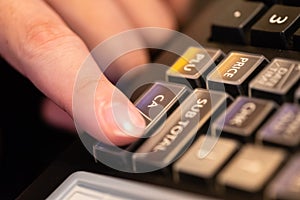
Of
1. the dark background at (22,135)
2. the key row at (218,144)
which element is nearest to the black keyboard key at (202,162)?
the key row at (218,144)

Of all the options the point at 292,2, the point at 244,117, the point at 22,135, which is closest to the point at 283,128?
the point at 244,117

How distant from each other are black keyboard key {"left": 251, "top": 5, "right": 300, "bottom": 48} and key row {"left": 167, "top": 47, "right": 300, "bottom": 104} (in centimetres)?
2

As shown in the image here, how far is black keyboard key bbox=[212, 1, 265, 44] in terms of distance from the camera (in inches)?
15.6

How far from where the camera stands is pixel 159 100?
1.17 feet

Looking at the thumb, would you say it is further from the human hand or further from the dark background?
the dark background

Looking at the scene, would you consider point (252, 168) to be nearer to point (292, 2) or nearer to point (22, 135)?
point (292, 2)

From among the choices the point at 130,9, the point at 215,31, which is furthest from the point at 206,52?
the point at 130,9

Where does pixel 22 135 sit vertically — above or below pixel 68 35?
below

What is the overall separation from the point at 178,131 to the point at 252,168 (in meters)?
0.05

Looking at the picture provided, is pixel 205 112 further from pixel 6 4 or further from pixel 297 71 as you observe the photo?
pixel 6 4

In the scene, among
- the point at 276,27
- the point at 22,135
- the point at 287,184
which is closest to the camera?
the point at 287,184

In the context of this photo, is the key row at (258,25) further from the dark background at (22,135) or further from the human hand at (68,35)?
the dark background at (22,135)

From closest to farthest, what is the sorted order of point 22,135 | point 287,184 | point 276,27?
1. point 287,184
2. point 276,27
3. point 22,135

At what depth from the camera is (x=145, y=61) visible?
0.43m
